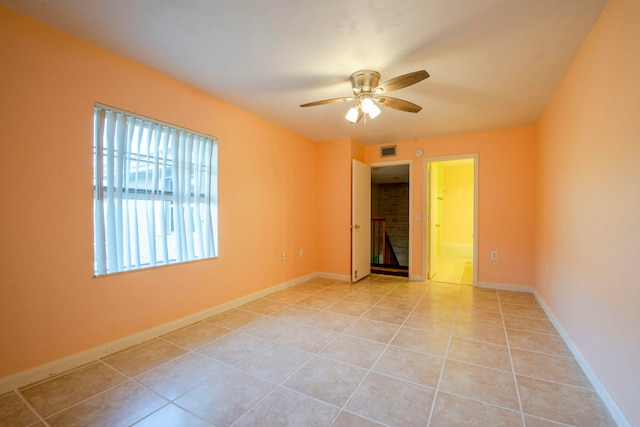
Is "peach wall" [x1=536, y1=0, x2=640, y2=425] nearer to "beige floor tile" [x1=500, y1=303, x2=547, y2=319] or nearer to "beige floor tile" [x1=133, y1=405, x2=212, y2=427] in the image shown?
"beige floor tile" [x1=500, y1=303, x2=547, y2=319]

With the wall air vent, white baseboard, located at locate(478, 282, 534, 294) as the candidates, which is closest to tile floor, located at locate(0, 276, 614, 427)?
white baseboard, located at locate(478, 282, 534, 294)

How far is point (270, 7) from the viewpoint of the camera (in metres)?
1.74

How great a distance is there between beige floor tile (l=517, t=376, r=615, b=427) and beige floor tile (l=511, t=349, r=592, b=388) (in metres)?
0.08

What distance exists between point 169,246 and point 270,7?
2.23m

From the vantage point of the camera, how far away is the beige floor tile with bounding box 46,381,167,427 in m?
1.49

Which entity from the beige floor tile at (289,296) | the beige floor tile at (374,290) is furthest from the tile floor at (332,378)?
the beige floor tile at (374,290)

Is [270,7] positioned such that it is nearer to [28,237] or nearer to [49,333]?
[28,237]

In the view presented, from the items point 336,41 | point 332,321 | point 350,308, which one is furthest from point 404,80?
point 350,308

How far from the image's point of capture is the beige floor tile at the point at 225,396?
154 centimetres

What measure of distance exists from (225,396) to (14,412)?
1.17 meters

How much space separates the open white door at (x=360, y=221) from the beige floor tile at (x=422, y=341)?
189 cm

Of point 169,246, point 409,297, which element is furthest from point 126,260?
point 409,297

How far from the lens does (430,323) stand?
2852 millimetres

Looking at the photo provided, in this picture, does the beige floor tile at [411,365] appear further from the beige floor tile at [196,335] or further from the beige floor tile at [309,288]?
the beige floor tile at [309,288]
